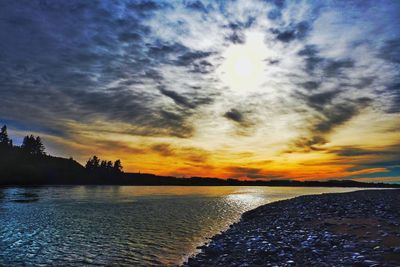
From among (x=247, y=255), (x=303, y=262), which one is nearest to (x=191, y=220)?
(x=247, y=255)

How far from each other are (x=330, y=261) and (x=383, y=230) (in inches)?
313

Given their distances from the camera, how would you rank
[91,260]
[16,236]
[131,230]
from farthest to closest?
[131,230] < [16,236] < [91,260]

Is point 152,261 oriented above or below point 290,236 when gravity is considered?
below

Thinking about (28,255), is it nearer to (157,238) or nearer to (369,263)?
(157,238)

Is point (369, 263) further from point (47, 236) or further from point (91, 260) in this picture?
point (47, 236)

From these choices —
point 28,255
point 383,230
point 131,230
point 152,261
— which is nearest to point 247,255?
point 152,261

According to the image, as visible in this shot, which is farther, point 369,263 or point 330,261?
point 330,261

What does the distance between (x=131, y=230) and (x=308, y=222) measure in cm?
1621

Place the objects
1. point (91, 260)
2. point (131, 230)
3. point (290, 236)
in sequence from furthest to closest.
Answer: point (131, 230) → point (290, 236) → point (91, 260)

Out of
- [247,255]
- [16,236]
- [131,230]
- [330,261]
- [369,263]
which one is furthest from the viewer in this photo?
[131,230]

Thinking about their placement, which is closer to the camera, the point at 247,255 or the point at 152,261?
the point at 247,255

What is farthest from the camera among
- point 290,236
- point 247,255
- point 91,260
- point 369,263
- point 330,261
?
point 290,236

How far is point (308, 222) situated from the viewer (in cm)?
2597

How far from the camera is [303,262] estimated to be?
44.9 feet
